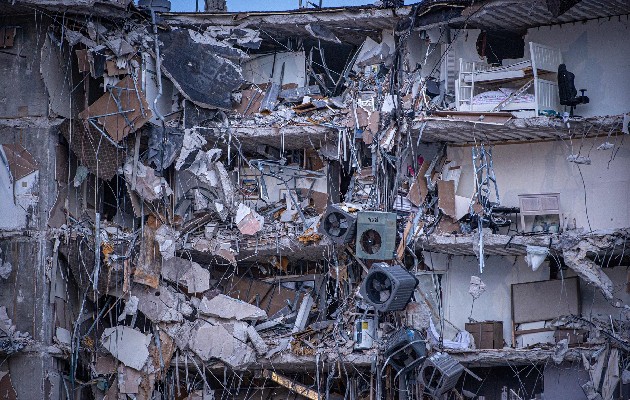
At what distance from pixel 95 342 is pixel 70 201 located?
2.85 m

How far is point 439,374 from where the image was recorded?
19.2 metres

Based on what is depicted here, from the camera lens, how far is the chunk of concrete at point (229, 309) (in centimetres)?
2117

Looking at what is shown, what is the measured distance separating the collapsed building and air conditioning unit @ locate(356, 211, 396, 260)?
1.6 inches

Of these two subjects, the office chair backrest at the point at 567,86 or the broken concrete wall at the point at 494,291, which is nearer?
the office chair backrest at the point at 567,86

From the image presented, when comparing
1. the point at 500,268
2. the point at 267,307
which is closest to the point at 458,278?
the point at 500,268

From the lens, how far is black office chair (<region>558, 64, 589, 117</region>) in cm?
2031

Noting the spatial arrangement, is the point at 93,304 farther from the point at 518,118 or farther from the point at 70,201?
the point at 518,118

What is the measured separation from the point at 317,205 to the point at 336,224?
180 cm

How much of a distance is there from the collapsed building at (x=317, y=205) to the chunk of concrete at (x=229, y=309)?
0.15ft

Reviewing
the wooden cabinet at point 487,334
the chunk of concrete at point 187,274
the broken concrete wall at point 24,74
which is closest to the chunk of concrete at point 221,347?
the chunk of concrete at point 187,274

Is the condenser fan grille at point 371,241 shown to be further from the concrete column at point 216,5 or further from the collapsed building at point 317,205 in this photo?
the concrete column at point 216,5

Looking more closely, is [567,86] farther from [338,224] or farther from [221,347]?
[221,347]

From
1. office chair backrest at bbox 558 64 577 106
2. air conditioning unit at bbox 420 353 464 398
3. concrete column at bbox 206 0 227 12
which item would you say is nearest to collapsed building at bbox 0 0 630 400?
office chair backrest at bbox 558 64 577 106

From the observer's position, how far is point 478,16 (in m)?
20.7
